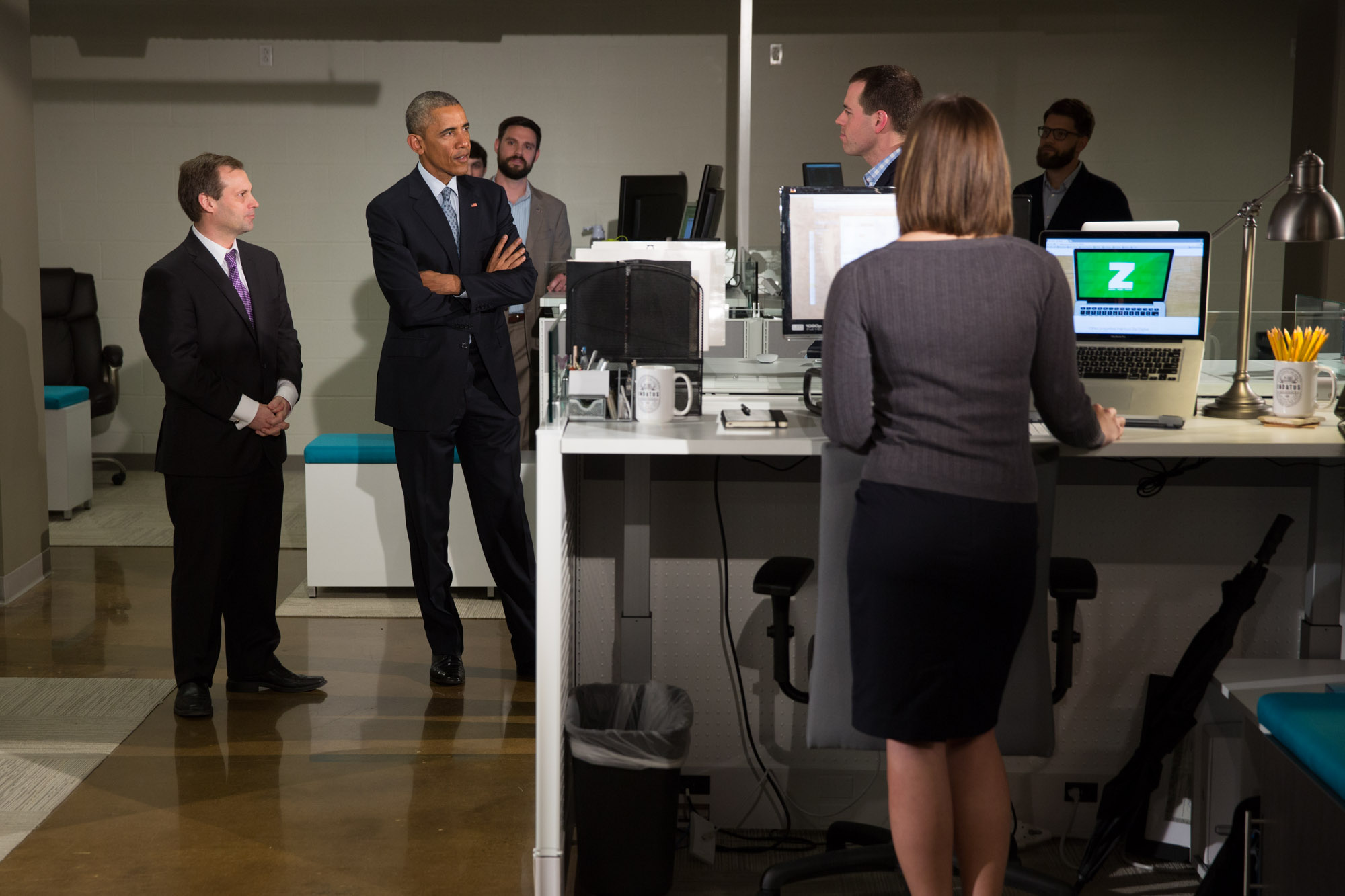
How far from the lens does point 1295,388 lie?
241 cm

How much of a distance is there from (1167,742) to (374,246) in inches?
94.0

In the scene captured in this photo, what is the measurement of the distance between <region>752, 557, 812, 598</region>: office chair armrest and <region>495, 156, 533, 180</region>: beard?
361 centimetres

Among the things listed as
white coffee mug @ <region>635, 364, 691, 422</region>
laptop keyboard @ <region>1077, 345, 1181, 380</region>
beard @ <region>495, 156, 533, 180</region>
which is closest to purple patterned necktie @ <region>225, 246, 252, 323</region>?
white coffee mug @ <region>635, 364, 691, 422</region>

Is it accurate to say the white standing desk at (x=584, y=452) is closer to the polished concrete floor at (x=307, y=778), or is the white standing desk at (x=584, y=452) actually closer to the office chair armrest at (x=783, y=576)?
the office chair armrest at (x=783, y=576)

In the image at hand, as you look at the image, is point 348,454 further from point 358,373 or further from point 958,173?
point 958,173

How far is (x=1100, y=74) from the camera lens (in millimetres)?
6516

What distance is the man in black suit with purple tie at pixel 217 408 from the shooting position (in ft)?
10.4

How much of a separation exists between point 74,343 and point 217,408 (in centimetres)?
365

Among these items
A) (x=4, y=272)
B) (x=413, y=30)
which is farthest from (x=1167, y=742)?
(x=413, y=30)

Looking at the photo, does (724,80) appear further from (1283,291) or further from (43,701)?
(43,701)

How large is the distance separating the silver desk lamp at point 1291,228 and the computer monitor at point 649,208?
Answer: 7.99ft

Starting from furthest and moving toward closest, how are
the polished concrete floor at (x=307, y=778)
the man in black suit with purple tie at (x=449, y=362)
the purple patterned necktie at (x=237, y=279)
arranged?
the man in black suit with purple tie at (x=449, y=362) < the purple patterned necktie at (x=237, y=279) < the polished concrete floor at (x=307, y=778)

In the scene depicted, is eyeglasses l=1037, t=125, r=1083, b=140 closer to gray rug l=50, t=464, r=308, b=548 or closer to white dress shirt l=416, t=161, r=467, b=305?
white dress shirt l=416, t=161, r=467, b=305

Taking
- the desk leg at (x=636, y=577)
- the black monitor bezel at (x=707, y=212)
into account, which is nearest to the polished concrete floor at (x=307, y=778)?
the desk leg at (x=636, y=577)
